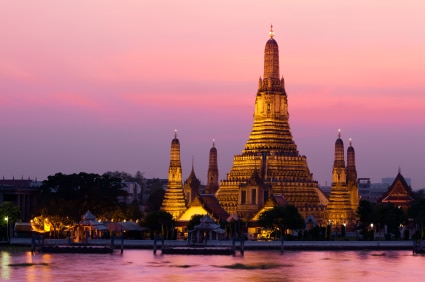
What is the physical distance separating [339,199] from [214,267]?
60.3 meters

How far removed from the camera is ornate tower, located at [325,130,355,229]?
127350 millimetres

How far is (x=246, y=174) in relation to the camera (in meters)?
132

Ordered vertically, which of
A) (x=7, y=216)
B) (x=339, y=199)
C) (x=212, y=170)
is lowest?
(x=7, y=216)

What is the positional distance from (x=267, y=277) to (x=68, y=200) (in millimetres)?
54112

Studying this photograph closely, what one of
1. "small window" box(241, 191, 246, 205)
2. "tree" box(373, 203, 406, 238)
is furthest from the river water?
"small window" box(241, 191, 246, 205)

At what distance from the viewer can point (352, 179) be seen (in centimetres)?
13850

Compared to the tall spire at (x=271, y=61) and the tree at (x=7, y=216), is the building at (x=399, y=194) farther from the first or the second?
the tree at (x=7, y=216)

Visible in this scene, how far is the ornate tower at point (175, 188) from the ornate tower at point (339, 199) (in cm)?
1719

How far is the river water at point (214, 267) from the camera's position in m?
62.5

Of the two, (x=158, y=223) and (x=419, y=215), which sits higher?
(x=419, y=215)

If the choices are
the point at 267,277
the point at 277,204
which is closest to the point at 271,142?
the point at 277,204

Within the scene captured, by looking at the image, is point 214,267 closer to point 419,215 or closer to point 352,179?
point 419,215

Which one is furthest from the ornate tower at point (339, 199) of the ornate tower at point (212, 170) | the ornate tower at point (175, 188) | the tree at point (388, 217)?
the ornate tower at point (212, 170)

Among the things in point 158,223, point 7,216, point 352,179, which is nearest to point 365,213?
point 158,223
